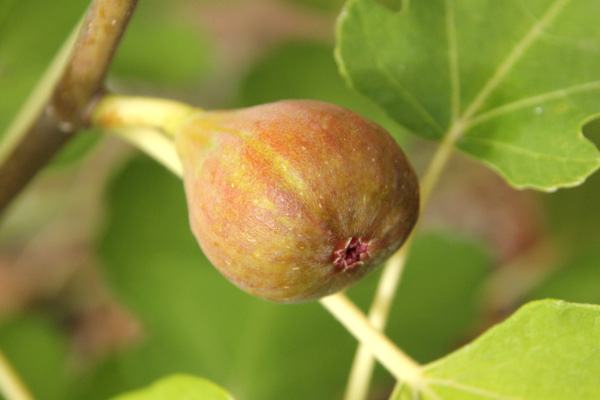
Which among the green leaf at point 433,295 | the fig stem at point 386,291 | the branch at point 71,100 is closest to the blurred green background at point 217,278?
the green leaf at point 433,295

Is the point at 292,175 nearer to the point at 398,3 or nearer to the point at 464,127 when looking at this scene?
the point at 464,127

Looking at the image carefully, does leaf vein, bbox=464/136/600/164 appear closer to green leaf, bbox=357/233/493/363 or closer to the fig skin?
the fig skin

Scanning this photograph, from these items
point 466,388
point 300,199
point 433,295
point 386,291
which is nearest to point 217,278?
point 433,295

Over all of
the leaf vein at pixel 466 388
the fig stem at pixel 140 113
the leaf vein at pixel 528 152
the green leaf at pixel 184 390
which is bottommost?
the leaf vein at pixel 466 388

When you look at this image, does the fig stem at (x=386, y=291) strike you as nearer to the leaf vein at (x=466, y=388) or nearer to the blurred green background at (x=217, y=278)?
the leaf vein at (x=466, y=388)

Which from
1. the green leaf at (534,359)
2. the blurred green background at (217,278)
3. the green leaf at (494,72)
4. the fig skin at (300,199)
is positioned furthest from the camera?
the blurred green background at (217,278)

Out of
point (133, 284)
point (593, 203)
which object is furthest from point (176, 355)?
point (593, 203)
